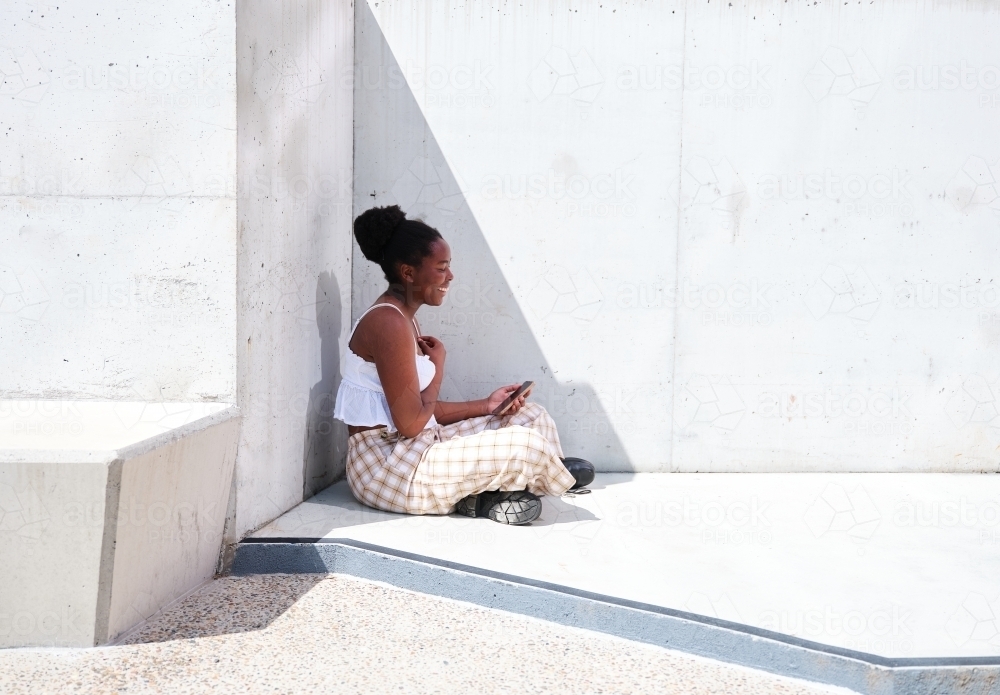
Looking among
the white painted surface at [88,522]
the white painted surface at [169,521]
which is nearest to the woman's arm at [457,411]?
the white painted surface at [169,521]

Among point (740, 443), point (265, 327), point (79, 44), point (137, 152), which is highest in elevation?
point (79, 44)

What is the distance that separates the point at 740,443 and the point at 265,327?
2.56 metres

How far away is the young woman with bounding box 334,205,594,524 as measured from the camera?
3.83 meters

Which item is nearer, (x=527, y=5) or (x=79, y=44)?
(x=79, y=44)

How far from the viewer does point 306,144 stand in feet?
13.6

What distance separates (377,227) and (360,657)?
6.54 ft

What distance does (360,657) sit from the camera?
9.57ft

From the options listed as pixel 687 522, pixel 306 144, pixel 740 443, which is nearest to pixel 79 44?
pixel 306 144

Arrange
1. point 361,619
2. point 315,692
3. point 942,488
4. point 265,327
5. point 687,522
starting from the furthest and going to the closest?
1. point 942,488
2. point 687,522
3. point 265,327
4. point 361,619
5. point 315,692

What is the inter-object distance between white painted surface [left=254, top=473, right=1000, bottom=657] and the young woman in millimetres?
113

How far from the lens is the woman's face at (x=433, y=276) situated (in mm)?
4188

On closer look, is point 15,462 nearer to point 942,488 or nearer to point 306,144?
point 306,144

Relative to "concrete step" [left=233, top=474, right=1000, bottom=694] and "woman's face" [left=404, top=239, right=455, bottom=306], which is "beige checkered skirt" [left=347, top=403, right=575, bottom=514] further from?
"woman's face" [left=404, top=239, right=455, bottom=306]

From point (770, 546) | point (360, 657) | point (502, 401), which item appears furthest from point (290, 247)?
point (770, 546)
